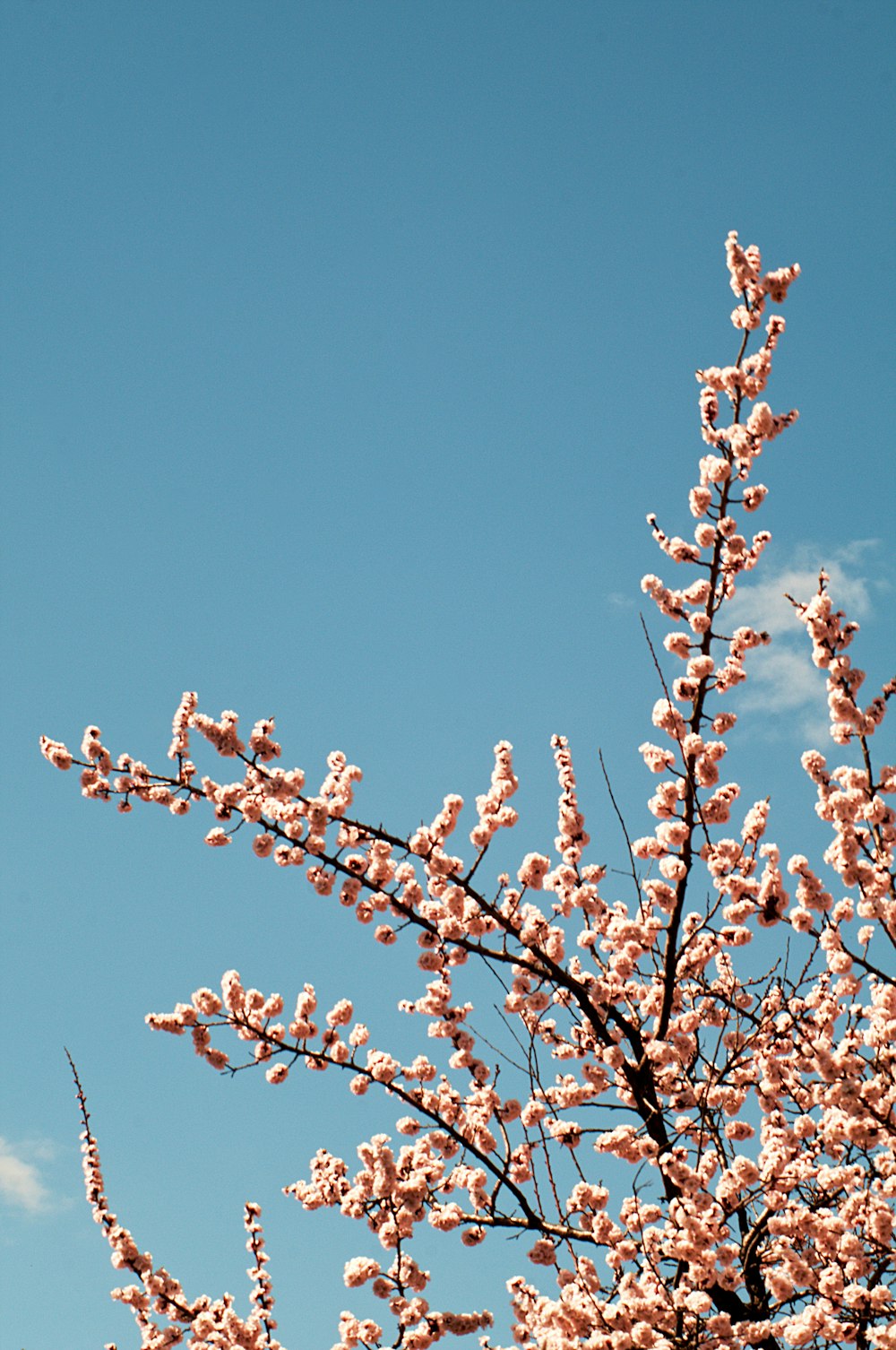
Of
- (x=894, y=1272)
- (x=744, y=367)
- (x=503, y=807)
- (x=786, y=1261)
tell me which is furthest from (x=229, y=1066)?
(x=744, y=367)

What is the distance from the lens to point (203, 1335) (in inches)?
288

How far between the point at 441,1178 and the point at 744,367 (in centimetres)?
549

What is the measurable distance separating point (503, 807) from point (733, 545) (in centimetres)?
223

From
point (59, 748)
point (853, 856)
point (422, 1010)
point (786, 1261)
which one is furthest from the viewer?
point (422, 1010)

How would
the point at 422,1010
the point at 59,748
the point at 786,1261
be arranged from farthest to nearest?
the point at 422,1010
the point at 59,748
the point at 786,1261

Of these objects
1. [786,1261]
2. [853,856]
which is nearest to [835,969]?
[853,856]

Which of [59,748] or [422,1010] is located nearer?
[59,748]

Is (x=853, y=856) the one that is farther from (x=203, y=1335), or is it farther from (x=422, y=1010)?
(x=203, y=1335)

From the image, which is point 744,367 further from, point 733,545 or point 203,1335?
point 203,1335

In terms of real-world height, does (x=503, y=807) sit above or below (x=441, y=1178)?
above

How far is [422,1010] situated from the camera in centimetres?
740

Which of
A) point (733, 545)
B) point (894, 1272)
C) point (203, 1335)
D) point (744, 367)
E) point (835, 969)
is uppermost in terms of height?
point (744, 367)

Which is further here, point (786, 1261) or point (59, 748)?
point (59, 748)

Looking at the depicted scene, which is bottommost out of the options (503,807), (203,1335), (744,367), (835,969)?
(203,1335)
